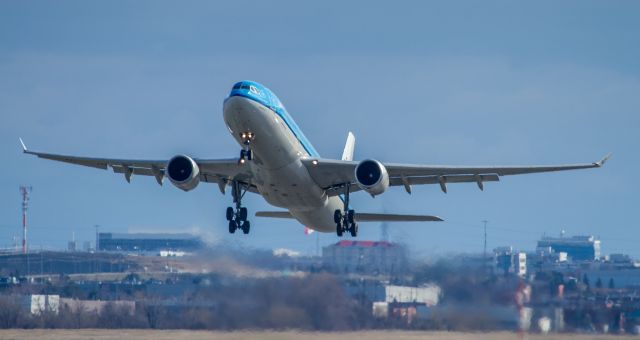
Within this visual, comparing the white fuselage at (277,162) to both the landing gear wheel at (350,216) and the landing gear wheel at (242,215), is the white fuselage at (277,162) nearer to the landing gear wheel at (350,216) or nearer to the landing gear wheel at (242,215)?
the landing gear wheel at (350,216)

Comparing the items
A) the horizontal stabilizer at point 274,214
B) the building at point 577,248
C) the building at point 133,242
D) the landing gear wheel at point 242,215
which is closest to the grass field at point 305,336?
the landing gear wheel at point 242,215

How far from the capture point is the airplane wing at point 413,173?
47.3 meters

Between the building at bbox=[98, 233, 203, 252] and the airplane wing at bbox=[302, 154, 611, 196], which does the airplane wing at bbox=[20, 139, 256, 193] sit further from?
the building at bbox=[98, 233, 203, 252]

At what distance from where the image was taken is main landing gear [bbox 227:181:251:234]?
165 feet

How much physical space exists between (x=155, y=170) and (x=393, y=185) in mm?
9423

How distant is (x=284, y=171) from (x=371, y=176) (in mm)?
3256

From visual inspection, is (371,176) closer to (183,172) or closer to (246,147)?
(246,147)

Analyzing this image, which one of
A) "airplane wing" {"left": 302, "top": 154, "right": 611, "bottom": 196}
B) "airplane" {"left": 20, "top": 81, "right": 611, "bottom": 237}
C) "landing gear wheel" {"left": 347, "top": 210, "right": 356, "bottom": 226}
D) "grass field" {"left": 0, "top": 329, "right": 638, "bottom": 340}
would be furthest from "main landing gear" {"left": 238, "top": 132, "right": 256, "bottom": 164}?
"landing gear wheel" {"left": 347, "top": 210, "right": 356, "bottom": 226}

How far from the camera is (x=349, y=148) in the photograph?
59000mm

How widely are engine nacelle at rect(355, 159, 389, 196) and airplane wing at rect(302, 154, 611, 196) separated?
629mm

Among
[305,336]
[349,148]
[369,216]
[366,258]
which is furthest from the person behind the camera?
[349,148]

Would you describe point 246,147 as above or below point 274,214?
above

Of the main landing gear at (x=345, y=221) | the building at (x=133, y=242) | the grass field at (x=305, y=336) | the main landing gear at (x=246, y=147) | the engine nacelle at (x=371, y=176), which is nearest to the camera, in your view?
the grass field at (x=305, y=336)

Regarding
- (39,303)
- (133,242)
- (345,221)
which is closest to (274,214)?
(345,221)
